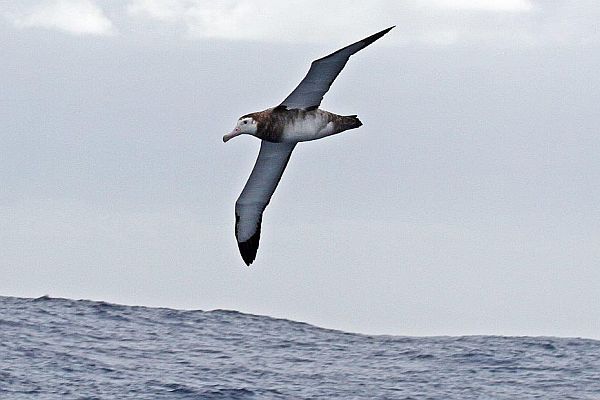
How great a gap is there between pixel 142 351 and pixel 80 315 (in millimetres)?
6515

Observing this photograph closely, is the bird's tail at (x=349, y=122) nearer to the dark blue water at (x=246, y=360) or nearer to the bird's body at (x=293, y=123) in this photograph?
the bird's body at (x=293, y=123)

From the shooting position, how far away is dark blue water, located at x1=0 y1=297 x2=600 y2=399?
3036 cm

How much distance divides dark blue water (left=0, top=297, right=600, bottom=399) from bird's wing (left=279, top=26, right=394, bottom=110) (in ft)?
40.9

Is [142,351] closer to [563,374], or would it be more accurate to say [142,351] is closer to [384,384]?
[384,384]

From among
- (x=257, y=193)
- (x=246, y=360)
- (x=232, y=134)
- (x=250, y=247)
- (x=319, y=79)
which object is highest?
(x=319, y=79)

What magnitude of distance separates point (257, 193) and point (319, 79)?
4.38 metres

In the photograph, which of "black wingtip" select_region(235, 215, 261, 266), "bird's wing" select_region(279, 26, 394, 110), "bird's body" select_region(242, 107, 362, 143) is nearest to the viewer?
"bird's wing" select_region(279, 26, 394, 110)

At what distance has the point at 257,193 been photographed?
→ 21.6m

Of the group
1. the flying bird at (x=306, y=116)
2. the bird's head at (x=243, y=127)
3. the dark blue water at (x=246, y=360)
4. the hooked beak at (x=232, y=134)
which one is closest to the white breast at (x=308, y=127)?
the flying bird at (x=306, y=116)

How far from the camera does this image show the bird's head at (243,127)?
18.2 metres

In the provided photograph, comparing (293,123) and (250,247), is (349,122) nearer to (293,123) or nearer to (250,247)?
(293,123)

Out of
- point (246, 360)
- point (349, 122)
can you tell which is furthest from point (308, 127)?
point (246, 360)

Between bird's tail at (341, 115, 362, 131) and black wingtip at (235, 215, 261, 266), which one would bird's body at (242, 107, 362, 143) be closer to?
bird's tail at (341, 115, 362, 131)

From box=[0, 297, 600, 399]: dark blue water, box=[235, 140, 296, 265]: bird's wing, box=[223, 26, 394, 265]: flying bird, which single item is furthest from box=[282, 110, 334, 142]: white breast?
box=[0, 297, 600, 399]: dark blue water
